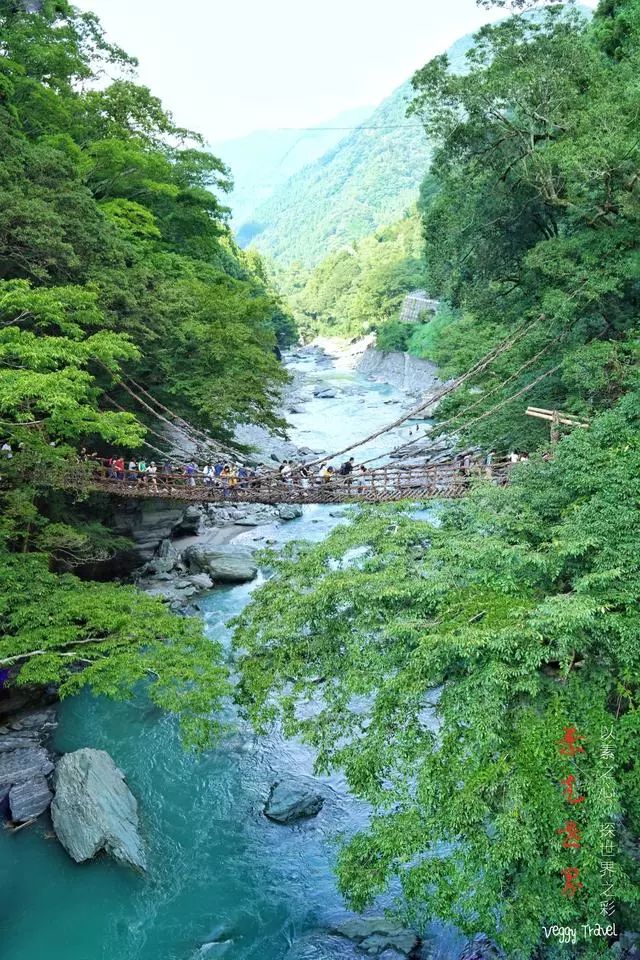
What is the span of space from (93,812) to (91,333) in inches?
272

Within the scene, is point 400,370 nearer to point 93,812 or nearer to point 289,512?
point 289,512

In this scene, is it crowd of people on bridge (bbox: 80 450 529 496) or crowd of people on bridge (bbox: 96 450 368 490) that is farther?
crowd of people on bridge (bbox: 96 450 368 490)

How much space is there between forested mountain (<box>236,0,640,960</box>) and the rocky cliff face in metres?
17.0

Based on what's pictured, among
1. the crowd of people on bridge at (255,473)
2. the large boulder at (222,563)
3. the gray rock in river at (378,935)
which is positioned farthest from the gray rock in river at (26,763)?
the large boulder at (222,563)

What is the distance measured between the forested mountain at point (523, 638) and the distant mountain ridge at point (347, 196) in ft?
269

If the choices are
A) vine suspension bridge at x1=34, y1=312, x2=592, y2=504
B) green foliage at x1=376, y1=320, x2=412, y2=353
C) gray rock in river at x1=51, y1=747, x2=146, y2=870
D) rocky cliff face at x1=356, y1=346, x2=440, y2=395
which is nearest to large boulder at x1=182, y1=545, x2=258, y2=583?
vine suspension bridge at x1=34, y1=312, x2=592, y2=504

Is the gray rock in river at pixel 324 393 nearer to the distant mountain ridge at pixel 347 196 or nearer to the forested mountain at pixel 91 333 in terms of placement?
the forested mountain at pixel 91 333

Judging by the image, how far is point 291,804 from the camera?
23.1ft

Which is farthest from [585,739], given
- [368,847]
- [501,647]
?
[368,847]

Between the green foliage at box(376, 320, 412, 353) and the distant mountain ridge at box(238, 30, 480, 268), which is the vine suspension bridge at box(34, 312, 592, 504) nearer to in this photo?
the green foliage at box(376, 320, 412, 353)

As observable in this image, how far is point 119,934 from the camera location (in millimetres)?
5785

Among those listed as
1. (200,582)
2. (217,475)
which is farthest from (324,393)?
(217,475)

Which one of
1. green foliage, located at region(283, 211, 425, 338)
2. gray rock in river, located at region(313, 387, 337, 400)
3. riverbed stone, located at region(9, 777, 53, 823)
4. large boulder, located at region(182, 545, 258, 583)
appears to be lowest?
riverbed stone, located at region(9, 777, 53, 823)

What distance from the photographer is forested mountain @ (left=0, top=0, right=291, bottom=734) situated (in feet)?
21.3
